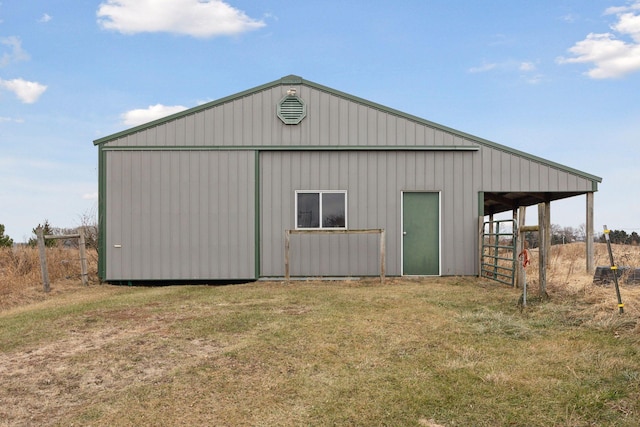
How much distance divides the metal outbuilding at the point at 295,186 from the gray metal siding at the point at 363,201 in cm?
2

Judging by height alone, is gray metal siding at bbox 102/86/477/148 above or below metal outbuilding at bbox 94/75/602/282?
above

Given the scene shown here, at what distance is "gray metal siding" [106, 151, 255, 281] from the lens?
1184 centimetres

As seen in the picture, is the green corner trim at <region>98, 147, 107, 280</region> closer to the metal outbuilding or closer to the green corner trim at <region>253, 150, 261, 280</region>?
the metal outbuilding

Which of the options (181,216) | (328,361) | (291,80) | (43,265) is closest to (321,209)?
(291,80)

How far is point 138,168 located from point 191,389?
27.8 feet

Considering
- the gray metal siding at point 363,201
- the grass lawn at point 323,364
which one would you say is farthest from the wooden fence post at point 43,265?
the gray metal siding at point 363,201

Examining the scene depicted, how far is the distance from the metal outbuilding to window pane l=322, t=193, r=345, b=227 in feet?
0.08

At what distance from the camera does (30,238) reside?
21688 millimetres

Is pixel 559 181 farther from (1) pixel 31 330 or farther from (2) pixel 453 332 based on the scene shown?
(1) pixel 31 330

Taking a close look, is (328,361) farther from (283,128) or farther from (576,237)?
(576,237)

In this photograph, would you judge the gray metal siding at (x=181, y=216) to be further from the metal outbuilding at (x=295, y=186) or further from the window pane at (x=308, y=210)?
the window pane at (x=308, y=210)

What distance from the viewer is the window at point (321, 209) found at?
39.0 feet

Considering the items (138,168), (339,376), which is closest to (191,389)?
(339,376)

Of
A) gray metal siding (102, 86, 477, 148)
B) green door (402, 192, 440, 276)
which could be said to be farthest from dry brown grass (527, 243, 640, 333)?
gray metal siding (102, 86, 477, 148)
